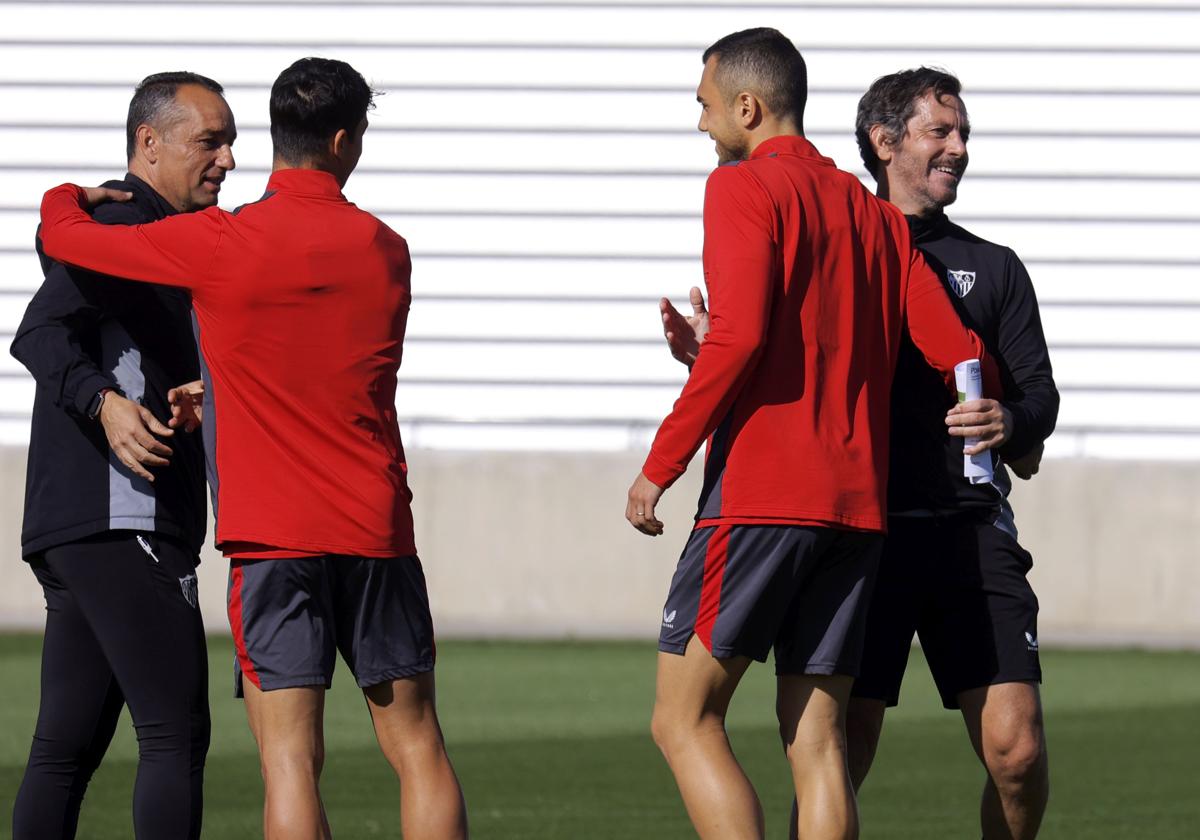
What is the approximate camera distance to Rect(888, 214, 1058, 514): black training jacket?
5.05m

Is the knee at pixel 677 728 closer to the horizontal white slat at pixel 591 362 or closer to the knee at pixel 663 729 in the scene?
the knee at pixel 663 729

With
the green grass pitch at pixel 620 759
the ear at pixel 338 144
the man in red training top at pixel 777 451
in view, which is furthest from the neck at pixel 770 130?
the green grass pitch at pixel 620 759

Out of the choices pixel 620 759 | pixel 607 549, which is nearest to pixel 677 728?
pixel 620 759

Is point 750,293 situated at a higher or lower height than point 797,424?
higher

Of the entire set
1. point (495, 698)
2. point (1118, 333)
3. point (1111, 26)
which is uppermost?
point (1111, 26)

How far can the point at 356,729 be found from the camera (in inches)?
358

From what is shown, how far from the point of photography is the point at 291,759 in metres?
4.21

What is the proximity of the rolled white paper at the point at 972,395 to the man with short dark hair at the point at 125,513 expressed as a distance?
1.83 m

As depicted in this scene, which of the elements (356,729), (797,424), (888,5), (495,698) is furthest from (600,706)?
(888,5)

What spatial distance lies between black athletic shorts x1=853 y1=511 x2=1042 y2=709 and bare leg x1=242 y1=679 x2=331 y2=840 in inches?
62.8

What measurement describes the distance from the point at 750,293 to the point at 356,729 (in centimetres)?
532

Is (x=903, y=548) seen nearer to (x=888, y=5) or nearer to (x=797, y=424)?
(x=797, y=424)

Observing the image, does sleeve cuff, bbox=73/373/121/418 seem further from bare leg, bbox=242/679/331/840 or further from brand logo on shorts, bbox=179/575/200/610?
bare leg, bbox=242/679/331/840

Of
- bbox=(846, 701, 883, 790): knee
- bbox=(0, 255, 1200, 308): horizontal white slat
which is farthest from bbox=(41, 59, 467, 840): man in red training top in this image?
bbox=(0, 255, 1200, 308): horizontal white slat
